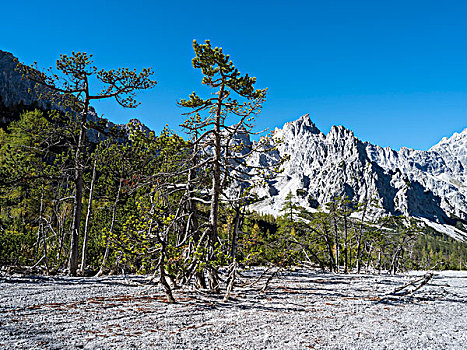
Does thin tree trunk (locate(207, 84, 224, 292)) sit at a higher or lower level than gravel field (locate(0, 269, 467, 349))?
higher

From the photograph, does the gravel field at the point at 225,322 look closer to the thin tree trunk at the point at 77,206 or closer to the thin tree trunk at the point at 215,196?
the thin tree trunk at the point at 215,196

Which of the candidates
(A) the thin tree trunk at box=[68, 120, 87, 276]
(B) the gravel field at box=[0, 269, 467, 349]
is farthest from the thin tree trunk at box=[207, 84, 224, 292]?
(A) the thin tree trunk at box=[68, 120, 87, 276]

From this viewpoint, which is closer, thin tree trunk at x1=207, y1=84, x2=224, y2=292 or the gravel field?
the gravel field

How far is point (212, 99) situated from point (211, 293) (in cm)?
581

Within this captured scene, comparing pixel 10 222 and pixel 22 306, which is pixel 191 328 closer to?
pixel 22 306

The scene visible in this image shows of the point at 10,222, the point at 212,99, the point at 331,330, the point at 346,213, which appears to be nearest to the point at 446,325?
the point at 331,330

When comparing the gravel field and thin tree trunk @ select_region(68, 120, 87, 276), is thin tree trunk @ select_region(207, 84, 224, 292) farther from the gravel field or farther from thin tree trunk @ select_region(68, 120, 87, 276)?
thin tree trunk @ select_region(68, 120, 87, 276)

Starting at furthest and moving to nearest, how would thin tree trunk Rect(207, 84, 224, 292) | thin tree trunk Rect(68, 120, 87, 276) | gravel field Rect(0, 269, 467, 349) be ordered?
thin tree trunk Rect(68, 120, 87, 276)
thin tree trunk Rect(207, 84, 224, 292)
gravel field Rect(0, 269, 467, 349)

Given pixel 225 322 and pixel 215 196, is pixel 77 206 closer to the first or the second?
pixel 215 196

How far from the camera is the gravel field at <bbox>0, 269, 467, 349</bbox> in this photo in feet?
14.5

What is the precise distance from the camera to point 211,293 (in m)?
8.71

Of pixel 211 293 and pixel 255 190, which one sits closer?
pixel 211 293

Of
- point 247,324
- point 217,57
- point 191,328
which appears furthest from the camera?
point 217,57

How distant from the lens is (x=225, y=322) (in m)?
5.56
